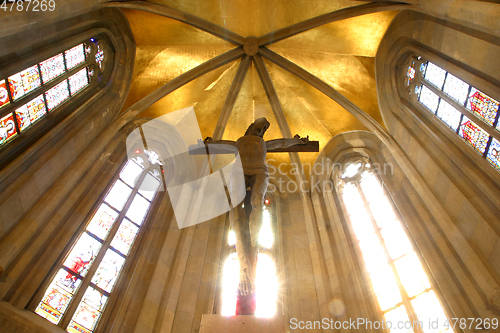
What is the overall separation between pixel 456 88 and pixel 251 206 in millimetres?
4814

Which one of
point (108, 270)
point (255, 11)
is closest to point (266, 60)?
point (255, 11)

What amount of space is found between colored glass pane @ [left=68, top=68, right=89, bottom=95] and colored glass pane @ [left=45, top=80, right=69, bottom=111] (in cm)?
19

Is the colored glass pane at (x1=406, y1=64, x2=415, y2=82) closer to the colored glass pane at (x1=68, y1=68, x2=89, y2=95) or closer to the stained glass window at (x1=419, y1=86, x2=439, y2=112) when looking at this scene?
the stained glass window at (x1=419, y1=86, x2=439, y2=112)

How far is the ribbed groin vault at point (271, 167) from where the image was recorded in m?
5.40

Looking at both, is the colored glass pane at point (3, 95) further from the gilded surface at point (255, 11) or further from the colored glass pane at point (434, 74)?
the colored glass pane at point (434, 74)

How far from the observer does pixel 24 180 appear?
5.51 metres

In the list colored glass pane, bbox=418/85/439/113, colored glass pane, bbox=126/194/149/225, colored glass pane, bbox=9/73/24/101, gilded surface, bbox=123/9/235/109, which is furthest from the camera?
gilded surface, bbox=123/9/235/109

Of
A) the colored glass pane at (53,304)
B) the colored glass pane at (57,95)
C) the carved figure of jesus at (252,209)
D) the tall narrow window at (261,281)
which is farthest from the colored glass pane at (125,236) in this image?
the carved figure of jesus at (252,209)

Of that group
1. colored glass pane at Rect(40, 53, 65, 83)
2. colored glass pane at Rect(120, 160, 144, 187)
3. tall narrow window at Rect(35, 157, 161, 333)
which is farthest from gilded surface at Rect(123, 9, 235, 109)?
tall narrow window at Rect(35, 157, 161, 333)

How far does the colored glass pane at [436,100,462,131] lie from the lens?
6625 millimetres

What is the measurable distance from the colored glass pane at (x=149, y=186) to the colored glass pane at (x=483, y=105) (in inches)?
284

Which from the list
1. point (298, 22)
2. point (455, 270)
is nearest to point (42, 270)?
point (455, 270)

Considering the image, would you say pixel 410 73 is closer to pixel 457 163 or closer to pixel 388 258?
pixel 457 163

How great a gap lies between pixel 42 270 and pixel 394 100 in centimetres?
831
